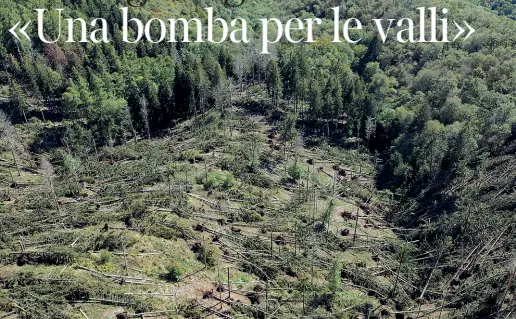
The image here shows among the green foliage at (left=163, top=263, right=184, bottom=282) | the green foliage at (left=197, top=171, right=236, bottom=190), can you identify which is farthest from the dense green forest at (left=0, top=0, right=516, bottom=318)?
the green foliage at (left=163, top=263, right=184, bottom=282)

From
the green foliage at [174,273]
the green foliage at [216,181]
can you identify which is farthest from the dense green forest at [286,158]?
the green foliage at [174,273]

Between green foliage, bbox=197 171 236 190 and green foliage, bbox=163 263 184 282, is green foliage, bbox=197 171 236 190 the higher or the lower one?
the higher one

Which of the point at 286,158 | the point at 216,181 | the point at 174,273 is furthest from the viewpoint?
the point at 286,158

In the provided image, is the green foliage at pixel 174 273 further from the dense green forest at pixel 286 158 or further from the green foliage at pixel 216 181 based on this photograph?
the green foliage at pixel 216 181

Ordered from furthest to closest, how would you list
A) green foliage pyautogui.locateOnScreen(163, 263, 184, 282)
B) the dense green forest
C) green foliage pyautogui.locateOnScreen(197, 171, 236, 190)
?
green foliage pyautogui.locateOnScreen(197, 171, 236, 190) → the dense green forest → green foliage pyautogui.locateOnScreen(163, 263, 184, 282)

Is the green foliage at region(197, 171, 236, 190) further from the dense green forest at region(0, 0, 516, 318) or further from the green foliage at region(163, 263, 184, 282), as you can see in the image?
the green foliage at region(163, 263, 184, 282)

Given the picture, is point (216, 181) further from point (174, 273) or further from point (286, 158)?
point (174, 273)

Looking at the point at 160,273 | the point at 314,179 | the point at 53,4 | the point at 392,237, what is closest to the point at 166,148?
the point at 314,179

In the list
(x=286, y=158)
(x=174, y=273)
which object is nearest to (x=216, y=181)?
(x=286, y=158)
